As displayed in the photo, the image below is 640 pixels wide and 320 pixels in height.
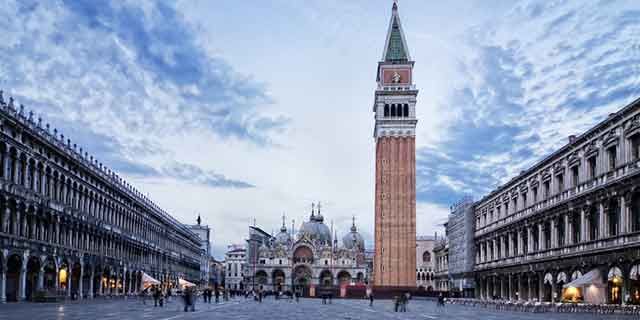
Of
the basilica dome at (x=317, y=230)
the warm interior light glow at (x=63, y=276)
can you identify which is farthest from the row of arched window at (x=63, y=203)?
the basilica dome at (x=317, y=230)

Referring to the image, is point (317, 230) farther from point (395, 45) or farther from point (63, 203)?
point (63, 203)

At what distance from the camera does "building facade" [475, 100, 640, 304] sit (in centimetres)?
3875

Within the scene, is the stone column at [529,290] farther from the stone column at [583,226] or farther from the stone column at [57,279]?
the stone column at [57,279]

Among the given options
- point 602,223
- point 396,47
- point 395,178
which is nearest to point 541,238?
point 602,223

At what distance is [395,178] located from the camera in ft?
342

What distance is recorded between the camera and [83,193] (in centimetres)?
6056

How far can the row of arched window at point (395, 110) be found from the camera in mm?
106562

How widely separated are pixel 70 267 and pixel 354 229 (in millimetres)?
124546

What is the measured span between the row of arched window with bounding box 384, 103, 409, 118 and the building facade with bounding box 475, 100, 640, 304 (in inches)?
1595

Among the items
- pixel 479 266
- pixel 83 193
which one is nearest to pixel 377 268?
pixel 479 266

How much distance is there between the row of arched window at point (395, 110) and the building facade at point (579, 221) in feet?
133

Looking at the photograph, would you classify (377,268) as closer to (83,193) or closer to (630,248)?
(83,193)

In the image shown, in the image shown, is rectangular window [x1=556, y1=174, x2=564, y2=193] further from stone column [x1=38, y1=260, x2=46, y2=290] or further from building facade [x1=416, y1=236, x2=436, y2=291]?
building facade [x1=416, y1=236, x2=436, y2=291]

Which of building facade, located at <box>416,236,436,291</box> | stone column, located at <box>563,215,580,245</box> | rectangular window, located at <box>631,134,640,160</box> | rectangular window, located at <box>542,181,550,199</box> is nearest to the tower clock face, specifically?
building facade, located at <box>416,236,436,291</box>
